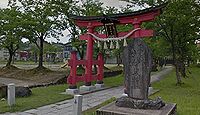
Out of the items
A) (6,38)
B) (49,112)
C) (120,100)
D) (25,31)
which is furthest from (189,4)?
(6,38)

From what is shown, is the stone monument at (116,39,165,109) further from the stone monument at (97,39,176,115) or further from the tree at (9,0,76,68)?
the tree at (9,0,76,68)

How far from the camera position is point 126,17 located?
15523 millimetres

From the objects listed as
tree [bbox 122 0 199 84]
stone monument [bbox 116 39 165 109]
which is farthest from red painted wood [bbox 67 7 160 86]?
stone monument [bbox 116 39 165 109]

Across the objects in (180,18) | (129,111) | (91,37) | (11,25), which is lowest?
(129,111)

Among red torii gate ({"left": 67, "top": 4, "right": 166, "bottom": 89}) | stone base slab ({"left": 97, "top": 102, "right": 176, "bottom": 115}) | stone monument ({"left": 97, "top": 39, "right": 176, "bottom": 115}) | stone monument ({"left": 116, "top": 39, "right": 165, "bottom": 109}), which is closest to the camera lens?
stone base slab ({"left": 97, "top": 102, "right": 176, "bottom": 115})

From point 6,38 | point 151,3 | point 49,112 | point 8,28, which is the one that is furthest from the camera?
A: point 6,38

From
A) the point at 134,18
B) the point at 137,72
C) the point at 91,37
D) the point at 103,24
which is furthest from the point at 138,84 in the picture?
the point at 91,37

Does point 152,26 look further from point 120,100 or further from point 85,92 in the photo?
point 120,100

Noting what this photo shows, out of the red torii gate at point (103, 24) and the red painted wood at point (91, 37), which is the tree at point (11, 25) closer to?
the red torii gate at point (103, 24)

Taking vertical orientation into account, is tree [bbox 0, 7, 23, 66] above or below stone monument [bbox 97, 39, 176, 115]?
above

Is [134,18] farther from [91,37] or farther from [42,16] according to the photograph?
[42,16]

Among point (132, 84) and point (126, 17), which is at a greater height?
point (126, 17)

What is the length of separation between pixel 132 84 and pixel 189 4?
324 inches

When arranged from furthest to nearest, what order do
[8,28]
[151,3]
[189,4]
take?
[8,28] → [151,3] → [189,4]
